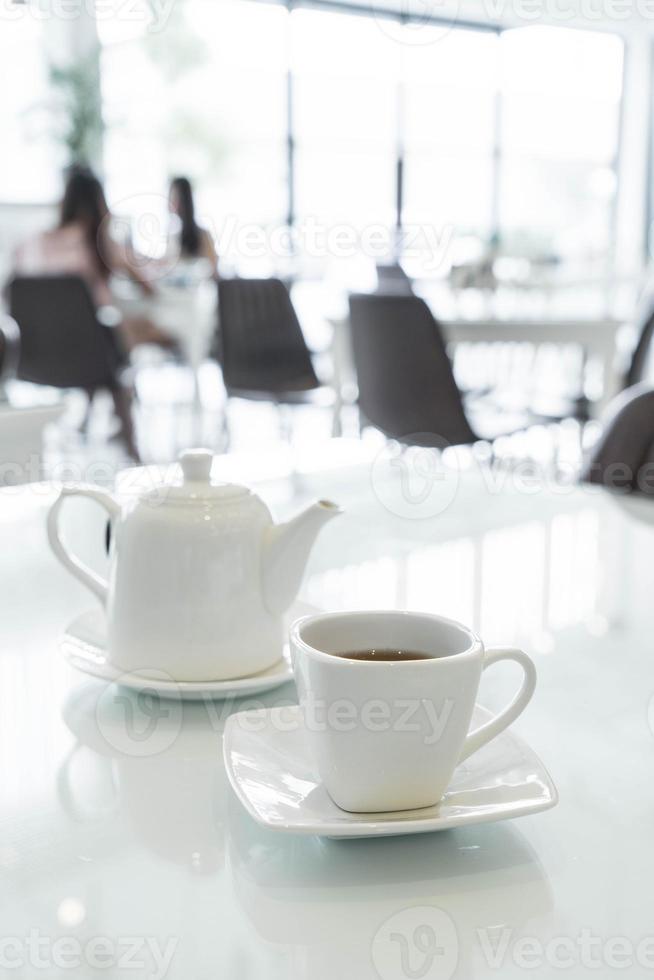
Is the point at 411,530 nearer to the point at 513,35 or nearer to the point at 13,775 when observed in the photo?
the point at 13,775

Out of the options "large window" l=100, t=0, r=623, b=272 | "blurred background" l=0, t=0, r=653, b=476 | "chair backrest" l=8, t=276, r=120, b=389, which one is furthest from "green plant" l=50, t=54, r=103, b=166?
"chair backrest" l=8, t=276, r=120, b=389

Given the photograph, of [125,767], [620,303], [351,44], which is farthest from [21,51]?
[125,767]

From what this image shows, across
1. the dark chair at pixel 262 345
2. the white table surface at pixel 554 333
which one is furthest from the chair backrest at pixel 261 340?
the white table surface at pixel 554 333

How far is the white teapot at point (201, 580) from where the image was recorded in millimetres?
507

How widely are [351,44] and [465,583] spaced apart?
6.89m

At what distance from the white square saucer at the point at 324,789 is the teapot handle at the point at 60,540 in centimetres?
15

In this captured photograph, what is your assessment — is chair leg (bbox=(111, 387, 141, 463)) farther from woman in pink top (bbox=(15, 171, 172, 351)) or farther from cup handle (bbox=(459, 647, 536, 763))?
cup handle (bbox=(459, 647, 536, 763))

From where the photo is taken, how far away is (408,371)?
224 centimetres

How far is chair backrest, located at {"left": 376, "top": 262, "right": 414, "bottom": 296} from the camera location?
422cm

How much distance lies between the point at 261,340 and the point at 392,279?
133 centimetres

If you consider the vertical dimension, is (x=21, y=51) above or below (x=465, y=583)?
above

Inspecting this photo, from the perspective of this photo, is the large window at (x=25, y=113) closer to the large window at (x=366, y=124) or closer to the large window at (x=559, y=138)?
the large window at (x=366, y=124)

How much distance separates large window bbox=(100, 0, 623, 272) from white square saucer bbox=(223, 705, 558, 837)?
17.8 ft

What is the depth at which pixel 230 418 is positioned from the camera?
16.4 feet
